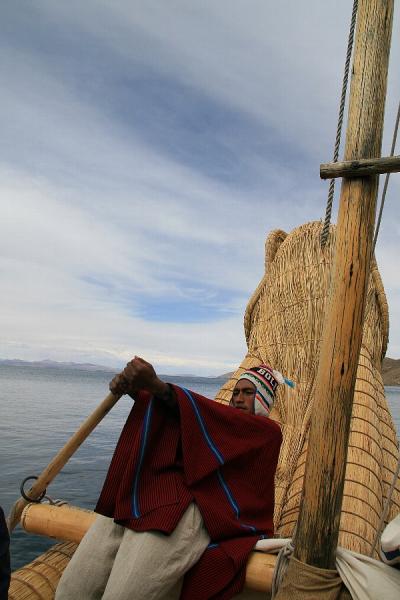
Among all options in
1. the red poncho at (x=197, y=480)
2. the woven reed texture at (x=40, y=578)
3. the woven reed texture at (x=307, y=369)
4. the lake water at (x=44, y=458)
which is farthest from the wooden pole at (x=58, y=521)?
the lake water at (x=44, y=458)

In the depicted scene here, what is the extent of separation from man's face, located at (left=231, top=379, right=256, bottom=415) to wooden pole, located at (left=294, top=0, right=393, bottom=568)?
662 mm

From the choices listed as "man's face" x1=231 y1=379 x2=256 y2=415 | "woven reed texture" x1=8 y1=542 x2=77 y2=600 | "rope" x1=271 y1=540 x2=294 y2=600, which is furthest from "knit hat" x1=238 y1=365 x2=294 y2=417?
"woven reed texture" x1=8 y1=542 x2=77 y2=600

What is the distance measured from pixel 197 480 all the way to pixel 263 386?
0.78 meters

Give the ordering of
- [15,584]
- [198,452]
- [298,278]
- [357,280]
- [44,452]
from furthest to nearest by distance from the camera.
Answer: [44,452] → [298,278] → [15,584] → [198,452] → [357,280]

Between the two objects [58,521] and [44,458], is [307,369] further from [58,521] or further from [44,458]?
[44,458]

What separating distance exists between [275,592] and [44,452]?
1271cm

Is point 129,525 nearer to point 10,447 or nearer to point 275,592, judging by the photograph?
point 275,592

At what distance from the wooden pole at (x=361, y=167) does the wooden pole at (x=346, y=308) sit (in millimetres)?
49

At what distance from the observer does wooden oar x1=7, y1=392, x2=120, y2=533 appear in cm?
279

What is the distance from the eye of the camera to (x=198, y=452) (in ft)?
8.53

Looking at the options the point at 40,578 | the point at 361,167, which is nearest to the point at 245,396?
the point at 361,167

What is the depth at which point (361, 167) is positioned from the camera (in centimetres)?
245

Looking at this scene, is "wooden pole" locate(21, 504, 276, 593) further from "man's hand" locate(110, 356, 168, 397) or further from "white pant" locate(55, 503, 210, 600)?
"man's hand" locate(110, 356, 168, 397)

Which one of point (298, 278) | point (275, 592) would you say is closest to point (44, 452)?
point (298, 278)
